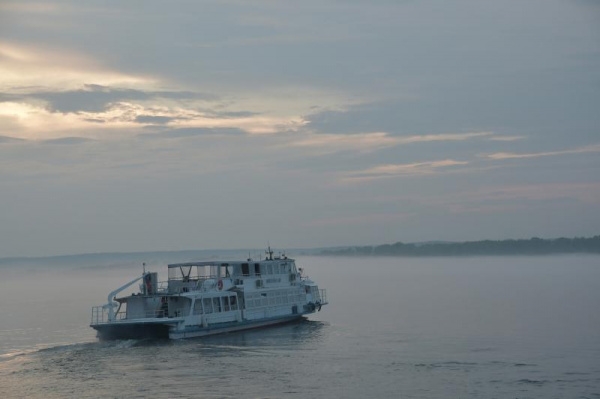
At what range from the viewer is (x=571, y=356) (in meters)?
48.5

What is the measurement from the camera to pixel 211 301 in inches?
2371

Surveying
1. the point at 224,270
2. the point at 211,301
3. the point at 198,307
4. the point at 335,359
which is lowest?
the point at 335,359

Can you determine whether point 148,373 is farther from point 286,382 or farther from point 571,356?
point 571,356

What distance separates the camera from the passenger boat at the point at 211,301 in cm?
5566

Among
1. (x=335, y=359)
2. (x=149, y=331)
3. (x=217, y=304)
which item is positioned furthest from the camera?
(x=217, y=304)

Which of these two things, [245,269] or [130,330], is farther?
[245,269]

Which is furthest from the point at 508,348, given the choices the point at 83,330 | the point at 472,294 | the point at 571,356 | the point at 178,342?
the point at 472,294

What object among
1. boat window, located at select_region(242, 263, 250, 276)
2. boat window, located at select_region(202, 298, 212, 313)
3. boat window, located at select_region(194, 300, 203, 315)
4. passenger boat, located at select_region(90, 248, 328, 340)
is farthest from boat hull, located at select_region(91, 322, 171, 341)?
boat window, located at select_region(242, 263, 250, 276)

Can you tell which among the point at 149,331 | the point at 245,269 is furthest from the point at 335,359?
the point at 245,269

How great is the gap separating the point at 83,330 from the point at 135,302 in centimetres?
1014

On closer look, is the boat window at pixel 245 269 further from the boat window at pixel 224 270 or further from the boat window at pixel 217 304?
the boat window at pixel 217 304

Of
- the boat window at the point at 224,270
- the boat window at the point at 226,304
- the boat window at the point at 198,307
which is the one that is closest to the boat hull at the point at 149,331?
the boat window at the point at 198,307

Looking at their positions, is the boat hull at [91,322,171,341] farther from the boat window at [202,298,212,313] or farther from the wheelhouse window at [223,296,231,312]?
the wheelhouse window at [223,296,231,312]

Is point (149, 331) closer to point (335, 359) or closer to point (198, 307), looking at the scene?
point (198, 307)
